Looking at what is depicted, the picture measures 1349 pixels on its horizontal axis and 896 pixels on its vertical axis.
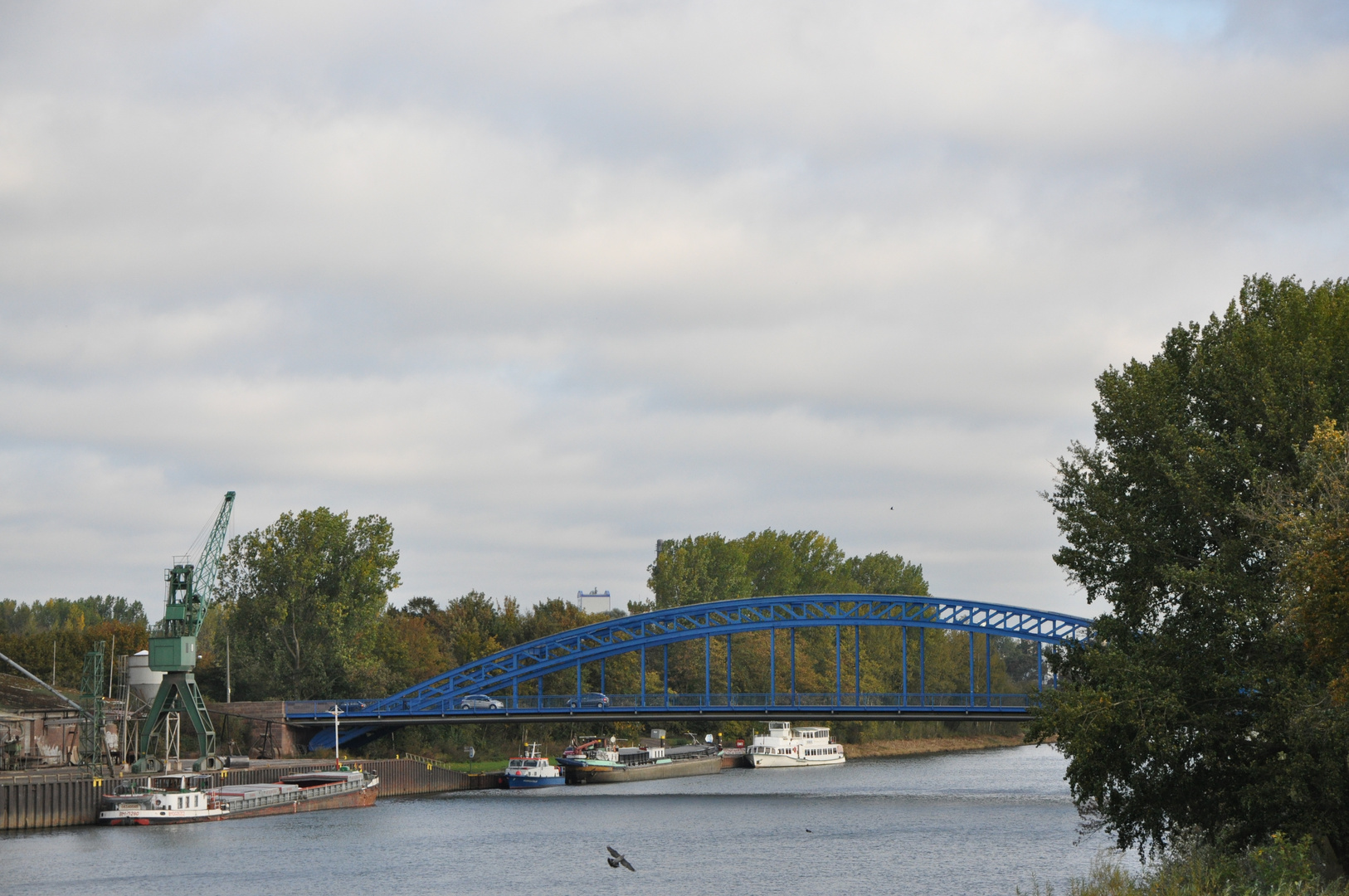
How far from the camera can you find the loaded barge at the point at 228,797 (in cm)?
7375

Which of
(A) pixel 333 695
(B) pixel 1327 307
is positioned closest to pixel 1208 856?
(B) pixel 1327 307

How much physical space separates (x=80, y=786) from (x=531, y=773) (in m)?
33.0

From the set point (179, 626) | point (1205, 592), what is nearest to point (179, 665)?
point (179, 626)

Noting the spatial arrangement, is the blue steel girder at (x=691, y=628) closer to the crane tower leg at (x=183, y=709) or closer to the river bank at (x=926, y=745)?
the crane tower leg at (x=183, y=709)

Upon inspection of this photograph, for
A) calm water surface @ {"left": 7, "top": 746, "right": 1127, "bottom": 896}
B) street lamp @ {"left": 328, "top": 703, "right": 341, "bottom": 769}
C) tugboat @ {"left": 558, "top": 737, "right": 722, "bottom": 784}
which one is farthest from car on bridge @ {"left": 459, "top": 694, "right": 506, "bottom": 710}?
calm water surface @ {"left": 7, "top": 746, "right": 1127, "bottom": 896}

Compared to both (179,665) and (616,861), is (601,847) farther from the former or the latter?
(179,665)

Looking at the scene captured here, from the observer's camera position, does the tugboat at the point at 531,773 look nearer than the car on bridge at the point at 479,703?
Yes

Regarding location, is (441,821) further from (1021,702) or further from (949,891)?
(1021,702)

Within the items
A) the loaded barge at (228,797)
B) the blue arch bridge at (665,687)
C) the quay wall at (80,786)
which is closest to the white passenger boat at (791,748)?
the blue arch bridge at (665,687)

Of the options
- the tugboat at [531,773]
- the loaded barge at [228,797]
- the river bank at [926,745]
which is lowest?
the river bank at [926,745]

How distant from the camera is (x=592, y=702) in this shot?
4097 inches

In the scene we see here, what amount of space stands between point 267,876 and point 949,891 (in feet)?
81.5

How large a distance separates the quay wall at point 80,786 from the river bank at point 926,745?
2159 inches

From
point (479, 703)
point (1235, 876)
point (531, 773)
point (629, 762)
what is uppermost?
point (479, 703)
